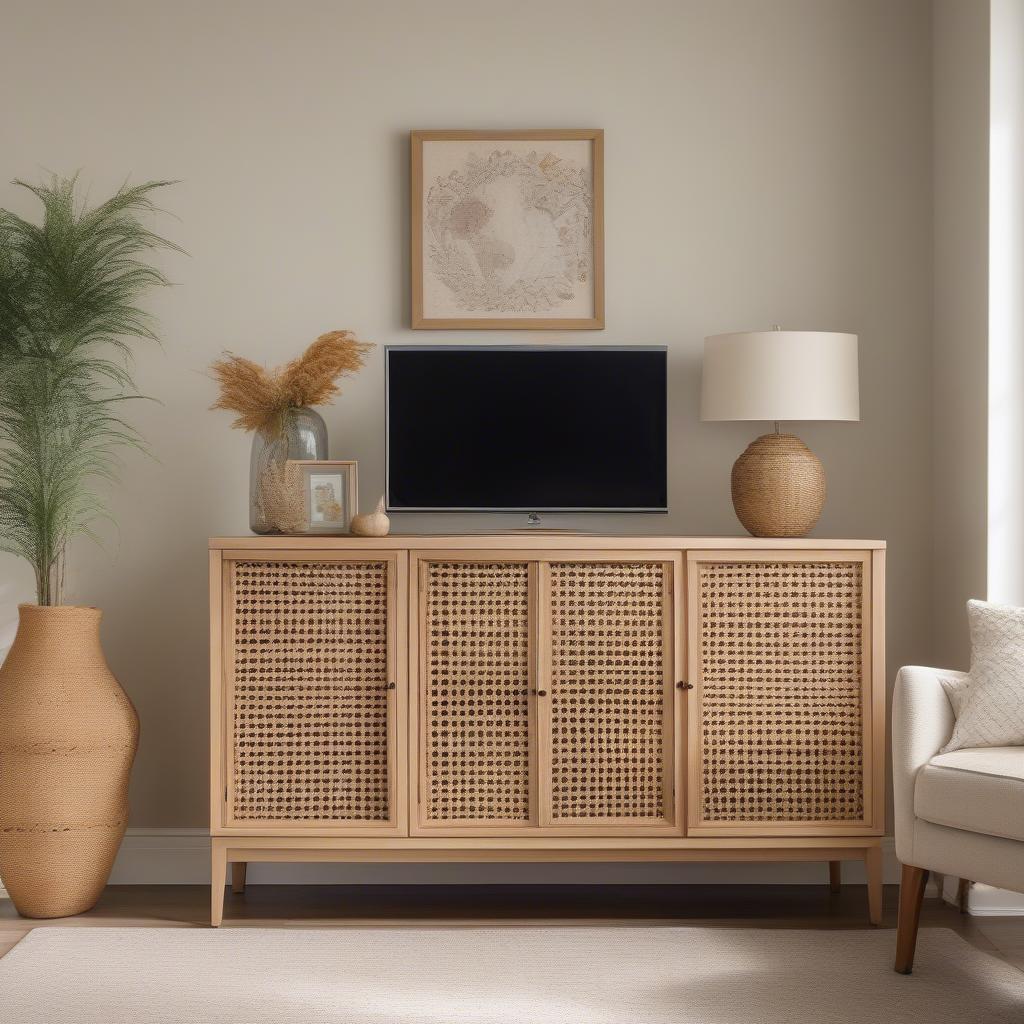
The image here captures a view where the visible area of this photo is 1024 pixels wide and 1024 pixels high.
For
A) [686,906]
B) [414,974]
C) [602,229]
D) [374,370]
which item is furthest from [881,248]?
[414,974]

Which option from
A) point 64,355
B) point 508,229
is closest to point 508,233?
point 508,229

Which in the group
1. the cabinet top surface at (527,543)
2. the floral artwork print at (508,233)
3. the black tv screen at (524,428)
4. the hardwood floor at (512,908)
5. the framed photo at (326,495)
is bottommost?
the hardwood floor at (512,908)

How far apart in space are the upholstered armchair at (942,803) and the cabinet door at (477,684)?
906 mm

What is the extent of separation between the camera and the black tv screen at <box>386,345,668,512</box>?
3074 mm

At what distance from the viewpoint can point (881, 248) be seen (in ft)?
10.6

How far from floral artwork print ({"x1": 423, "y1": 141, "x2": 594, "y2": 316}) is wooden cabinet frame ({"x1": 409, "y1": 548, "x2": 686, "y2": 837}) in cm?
83

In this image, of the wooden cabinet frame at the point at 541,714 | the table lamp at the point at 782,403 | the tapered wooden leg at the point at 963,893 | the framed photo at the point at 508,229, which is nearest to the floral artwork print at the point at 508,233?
the framed photo at the point at 508,229

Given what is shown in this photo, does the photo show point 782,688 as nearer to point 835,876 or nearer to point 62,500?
point 835,876

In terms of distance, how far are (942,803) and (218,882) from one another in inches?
69.2

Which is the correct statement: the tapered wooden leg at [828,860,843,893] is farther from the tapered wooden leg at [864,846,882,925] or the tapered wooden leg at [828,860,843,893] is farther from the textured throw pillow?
the textured throw pillow

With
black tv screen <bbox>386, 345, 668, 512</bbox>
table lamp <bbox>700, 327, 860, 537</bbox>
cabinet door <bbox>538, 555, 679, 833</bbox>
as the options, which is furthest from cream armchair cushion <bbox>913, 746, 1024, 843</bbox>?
black tv screen <bbox>386, 345, 668, 512</bbox>

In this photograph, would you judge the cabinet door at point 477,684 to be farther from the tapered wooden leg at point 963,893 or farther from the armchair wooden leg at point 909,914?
the tapered wooden leg at point 963,893

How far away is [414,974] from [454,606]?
34.5 inches

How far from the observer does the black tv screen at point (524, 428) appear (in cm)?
307
